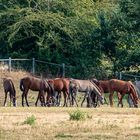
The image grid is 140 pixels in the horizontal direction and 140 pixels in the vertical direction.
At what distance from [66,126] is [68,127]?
0.33m

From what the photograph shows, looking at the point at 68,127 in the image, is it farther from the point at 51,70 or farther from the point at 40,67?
the point at 51,70

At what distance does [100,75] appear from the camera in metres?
49.2

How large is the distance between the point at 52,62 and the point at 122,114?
2517 cm

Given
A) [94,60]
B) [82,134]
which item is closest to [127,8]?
[94,60]

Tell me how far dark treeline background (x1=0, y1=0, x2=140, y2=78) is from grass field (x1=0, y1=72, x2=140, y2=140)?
22.7 metres

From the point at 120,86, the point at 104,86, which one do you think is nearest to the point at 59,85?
the point at 104,86

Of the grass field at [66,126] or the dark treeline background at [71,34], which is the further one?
the dark treeline background at [71,34]

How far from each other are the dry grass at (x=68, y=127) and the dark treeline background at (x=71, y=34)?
23.5 m

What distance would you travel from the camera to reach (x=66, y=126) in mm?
20312

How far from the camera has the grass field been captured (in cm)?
1817

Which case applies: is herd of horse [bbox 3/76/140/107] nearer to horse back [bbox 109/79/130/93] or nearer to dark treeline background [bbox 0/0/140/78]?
horse back [bbox 109/79/130/93]

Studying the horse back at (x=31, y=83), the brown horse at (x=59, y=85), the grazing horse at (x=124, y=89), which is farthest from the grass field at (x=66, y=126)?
the brown horse at (x=59, y=85)

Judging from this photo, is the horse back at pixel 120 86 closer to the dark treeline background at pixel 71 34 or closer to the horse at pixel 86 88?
the horse at pixel 86 88

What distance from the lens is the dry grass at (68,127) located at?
1825cm
